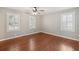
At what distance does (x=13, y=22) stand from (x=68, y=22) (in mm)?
841

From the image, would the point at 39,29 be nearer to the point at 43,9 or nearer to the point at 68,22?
the point at 43,9

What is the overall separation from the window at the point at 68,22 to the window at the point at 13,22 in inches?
27.3

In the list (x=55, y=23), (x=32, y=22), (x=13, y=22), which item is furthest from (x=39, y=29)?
(x=13, y=22)

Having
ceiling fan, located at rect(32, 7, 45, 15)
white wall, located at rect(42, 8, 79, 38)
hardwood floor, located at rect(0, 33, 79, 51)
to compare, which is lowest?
hardwood floor, located at rect(0, 33, 79, 51)

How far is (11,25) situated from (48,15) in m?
0.59

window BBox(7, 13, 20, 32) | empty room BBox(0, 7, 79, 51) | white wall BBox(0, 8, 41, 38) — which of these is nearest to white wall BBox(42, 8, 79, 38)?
empty room BBox(0, 7, 79, 51)

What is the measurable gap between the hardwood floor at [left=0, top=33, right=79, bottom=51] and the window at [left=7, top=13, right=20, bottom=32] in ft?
0.56

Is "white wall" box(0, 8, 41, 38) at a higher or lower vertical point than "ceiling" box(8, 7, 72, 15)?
lower

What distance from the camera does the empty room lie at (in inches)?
49.0

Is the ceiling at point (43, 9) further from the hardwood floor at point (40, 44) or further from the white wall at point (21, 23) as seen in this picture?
the hardwood floor at point (40, 44)

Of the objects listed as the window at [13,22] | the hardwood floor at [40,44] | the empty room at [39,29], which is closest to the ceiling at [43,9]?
the empty room at [39,29]

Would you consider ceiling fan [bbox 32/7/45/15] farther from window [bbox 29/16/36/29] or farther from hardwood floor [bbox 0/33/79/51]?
hardwood floor [bbox 0/33/79/51]
